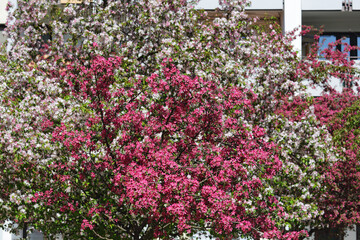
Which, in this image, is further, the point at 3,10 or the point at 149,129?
the point at 3,10

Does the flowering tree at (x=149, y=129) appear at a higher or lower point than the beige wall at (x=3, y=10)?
lower

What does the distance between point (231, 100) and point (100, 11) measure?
189 inches

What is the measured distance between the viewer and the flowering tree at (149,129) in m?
11.4

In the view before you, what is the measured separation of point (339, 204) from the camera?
2152 cm

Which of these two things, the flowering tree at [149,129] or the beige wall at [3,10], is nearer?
the flowering tree at [149,129]

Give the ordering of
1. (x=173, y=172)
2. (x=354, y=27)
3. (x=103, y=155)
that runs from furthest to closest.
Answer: (x=354, y=27), (x=103, y=155), (x=173, y=172)

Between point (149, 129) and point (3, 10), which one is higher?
point (3, 10)

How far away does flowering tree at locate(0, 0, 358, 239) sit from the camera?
37.3 feet

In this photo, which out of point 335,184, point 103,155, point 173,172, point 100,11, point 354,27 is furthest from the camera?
point 354,27

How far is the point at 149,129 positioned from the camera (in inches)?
450

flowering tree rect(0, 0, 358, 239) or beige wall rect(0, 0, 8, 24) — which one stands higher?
beige wall rect(0, 0, 8, 24)

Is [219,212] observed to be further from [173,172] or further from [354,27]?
[354,27]

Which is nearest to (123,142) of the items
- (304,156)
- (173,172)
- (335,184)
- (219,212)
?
(173,172)

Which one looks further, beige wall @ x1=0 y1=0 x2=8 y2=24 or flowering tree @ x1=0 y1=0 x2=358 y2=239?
beige wall @ x1=0 y1=0 x2=8 y2=24
